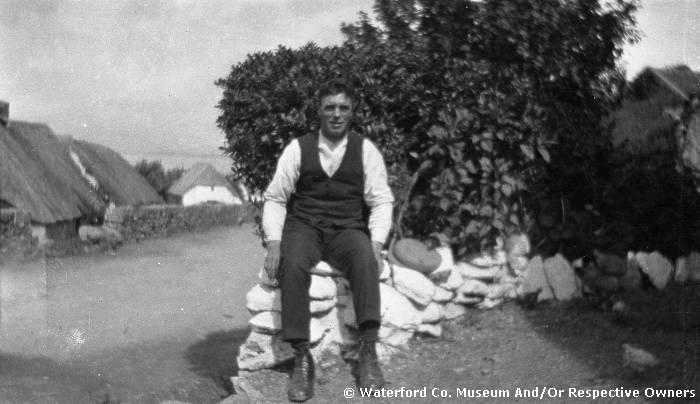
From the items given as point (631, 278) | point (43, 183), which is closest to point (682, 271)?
point (631, 278)

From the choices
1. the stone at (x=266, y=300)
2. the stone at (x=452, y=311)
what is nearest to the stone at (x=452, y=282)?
the stone at (x=452, y=311)

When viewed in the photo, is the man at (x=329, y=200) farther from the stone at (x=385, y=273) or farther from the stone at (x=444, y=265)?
the stone at (x=444, y=265)

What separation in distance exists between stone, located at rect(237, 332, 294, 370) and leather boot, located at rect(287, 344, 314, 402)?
0.40 metres

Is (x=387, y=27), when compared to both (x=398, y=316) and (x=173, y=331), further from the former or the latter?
(x=173, y=331)

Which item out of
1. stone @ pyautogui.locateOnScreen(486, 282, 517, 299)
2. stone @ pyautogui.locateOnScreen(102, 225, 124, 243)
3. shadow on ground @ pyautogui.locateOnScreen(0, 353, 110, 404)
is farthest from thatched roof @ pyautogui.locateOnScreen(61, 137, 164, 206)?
stone @ pyautogui.locateOnScreen(486, 282, 517, 299)

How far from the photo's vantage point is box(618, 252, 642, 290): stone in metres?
5.09

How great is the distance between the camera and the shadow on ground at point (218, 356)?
6285 millimetres

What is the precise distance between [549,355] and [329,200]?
1794 mm

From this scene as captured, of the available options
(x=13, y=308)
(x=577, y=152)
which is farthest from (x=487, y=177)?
(x=13, y=308)

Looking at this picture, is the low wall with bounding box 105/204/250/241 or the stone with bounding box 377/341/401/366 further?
the low wall with bounding box 105/204/250/241

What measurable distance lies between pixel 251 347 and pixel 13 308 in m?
7.00

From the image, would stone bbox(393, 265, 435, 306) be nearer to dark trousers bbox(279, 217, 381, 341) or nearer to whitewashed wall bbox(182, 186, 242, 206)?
dark trousers bbox(279, 217, 381, 341)

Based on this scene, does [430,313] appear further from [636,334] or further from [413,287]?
[636,334]

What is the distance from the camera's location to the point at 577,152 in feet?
18.1
